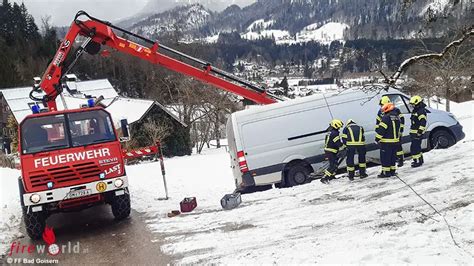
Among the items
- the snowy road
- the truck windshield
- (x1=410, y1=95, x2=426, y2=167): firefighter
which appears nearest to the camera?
the snowy road

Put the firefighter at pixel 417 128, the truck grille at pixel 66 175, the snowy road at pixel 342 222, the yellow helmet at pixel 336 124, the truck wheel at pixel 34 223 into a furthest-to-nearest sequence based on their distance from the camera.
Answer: the yellow helmet at pixel 336 124 → the firefighter at pixel 417 128 → the truck wheel at pixel 34 223 → the truck grille at pixel 66 175 → the snowy road at pixel 342 222

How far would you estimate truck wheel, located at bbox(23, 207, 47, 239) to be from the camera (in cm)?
820

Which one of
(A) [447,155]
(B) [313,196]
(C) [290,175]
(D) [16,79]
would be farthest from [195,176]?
(D) [16,79]

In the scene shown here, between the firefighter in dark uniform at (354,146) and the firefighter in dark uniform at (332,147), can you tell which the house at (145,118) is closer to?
the firefighter in dark uniform at (332,147)

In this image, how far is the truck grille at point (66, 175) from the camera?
26.1ft

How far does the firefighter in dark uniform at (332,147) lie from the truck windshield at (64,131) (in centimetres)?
507

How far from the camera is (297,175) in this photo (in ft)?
36.4

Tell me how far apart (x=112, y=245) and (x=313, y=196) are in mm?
4231

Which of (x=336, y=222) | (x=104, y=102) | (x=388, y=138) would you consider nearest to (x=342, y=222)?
(x=336, y=222)

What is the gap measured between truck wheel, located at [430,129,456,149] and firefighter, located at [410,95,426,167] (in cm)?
143

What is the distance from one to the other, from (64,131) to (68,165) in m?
0.97

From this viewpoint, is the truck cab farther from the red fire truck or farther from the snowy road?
the snowy road

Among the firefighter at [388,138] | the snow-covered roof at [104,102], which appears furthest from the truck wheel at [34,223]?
the snow-covered roof at [104,102]

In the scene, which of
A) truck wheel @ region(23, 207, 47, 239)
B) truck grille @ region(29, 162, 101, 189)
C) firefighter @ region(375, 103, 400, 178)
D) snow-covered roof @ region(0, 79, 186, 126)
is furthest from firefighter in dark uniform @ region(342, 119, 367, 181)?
snow-covered roof @ region(0, 79, 186, 126)
